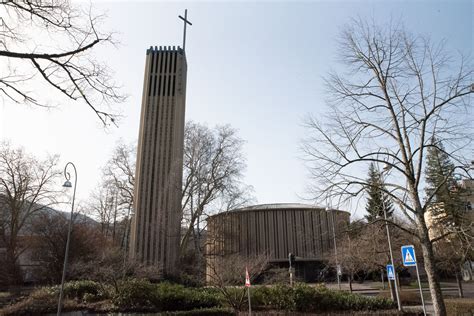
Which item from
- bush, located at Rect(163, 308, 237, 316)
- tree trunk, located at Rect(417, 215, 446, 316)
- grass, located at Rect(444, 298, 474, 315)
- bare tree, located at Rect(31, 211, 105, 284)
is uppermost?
bare tree, located at Rect(31, 211, 105, 284)

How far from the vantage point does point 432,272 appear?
10000 mm

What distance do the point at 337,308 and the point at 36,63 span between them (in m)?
16.1

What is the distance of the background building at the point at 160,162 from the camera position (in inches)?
1345

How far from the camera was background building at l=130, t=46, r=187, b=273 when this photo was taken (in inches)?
1345

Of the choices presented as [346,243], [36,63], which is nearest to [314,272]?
[346,243]

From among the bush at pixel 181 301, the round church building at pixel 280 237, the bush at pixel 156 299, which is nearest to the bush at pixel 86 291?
the bush at pixel 156 299

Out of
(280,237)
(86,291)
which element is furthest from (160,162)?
(280,237)

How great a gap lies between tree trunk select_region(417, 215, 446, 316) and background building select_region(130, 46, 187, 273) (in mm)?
25624

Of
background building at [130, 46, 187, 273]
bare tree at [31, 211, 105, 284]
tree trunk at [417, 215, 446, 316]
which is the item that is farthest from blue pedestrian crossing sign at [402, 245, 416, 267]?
bare tree at [31, 211, 105, 284]

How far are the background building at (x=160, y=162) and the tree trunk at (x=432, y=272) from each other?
2562 cm

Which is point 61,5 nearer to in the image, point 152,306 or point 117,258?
point 152,306

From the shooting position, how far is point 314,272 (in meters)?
44.3

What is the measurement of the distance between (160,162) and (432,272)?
3107cm

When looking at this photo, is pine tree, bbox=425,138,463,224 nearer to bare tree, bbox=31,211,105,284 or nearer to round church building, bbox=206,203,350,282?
bare tree, bbox=31,211,105,284
